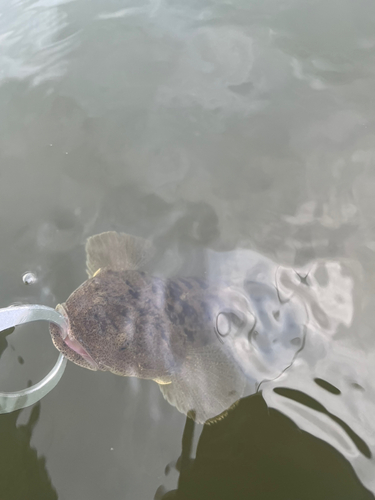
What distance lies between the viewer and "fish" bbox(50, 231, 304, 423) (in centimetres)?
226

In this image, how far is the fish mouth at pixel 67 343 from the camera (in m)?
2.15

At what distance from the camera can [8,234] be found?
3.31 m

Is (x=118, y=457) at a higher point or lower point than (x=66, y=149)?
lower

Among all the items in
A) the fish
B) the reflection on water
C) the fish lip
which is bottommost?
the reflection on water

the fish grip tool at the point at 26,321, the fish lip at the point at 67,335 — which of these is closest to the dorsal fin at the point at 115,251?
the fish lip at the point at 67,335

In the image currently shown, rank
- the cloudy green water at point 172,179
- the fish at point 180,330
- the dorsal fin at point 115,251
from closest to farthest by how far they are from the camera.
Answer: the fish at point 180,330 → the cloudy green water at point 172,179 → the dorsal fin at point 115,251

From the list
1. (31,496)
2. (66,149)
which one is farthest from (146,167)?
(31,496)

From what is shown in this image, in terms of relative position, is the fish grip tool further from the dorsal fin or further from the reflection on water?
the reflection on water

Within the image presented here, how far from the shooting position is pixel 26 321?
5.32 ft

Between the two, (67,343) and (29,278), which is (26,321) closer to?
(67,343)

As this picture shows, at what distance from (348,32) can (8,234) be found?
461 centimetres

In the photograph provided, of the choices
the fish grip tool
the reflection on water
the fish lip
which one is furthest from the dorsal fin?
the reflection on water

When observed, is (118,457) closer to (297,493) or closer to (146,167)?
(297,493)

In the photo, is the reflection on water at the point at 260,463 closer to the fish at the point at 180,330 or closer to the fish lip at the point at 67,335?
the fish at the point at 180,330
